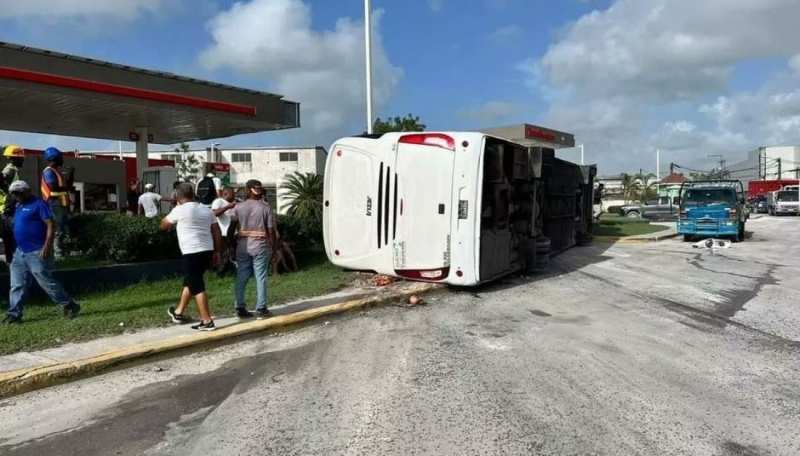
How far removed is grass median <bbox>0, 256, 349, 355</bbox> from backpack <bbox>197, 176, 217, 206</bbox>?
1433 mm

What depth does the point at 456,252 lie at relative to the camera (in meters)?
9.71

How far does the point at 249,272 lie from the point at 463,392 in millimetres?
3736

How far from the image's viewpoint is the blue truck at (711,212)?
21.0 meters

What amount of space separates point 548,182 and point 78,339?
10.4 metres

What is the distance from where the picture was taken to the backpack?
37.6 feet

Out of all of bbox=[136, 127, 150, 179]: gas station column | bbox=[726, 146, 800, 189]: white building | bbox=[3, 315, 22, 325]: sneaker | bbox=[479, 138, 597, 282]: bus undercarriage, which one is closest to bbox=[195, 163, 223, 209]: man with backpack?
bbox=[3, 315, 22, 325]: sneaker

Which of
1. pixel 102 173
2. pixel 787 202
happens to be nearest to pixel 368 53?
pixel 102 173

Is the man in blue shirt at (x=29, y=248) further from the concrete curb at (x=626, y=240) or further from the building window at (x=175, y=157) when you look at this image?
the building window at (x=175, y=157)

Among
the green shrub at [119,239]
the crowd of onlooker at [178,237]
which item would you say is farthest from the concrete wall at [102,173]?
the crowd of onlooker at [178,237]

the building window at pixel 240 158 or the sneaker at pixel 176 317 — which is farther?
the building window at pixel 240 158

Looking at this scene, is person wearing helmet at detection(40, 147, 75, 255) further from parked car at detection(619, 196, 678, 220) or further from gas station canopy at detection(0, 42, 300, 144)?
parked car at detection(619, 196, 678, 220)

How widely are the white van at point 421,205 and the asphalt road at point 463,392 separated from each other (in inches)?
46.7

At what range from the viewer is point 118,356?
248 inches

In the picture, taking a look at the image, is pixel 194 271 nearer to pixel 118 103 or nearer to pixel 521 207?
pixel 521 207
